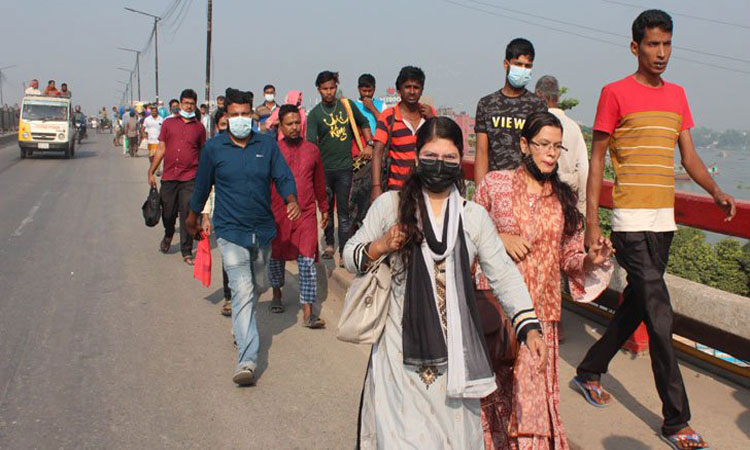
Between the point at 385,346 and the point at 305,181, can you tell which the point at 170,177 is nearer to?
the point at 305,181

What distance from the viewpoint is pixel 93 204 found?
1505cm

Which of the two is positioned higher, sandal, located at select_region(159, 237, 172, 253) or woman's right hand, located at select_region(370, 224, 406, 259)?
woman's right hand, located at select_region(370, 224, 406, 259)

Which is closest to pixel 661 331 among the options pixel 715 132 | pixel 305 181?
pixel 305 181

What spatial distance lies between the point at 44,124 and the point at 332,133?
890 inches

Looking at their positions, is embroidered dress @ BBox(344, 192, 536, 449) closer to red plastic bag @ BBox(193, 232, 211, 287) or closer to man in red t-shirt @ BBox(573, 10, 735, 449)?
man in red t-shirt @ BBox(573, 10, 735, 449)

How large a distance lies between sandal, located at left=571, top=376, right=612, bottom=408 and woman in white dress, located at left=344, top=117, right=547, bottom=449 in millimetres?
1829

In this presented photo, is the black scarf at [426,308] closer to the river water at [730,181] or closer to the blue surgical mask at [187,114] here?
the river water at [730,181]

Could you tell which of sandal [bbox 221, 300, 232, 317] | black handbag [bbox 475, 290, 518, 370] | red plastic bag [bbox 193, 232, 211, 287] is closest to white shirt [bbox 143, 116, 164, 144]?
sandal [bbox 221, 300, 232, 317]

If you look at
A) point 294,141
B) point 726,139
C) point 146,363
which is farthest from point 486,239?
point 726,139

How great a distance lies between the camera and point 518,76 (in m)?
5.01

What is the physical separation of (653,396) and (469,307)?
2.34 meters

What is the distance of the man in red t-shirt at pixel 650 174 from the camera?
12.9 feet

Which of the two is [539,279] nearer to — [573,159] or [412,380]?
[412,380]

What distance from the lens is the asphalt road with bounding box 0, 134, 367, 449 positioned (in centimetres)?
443
